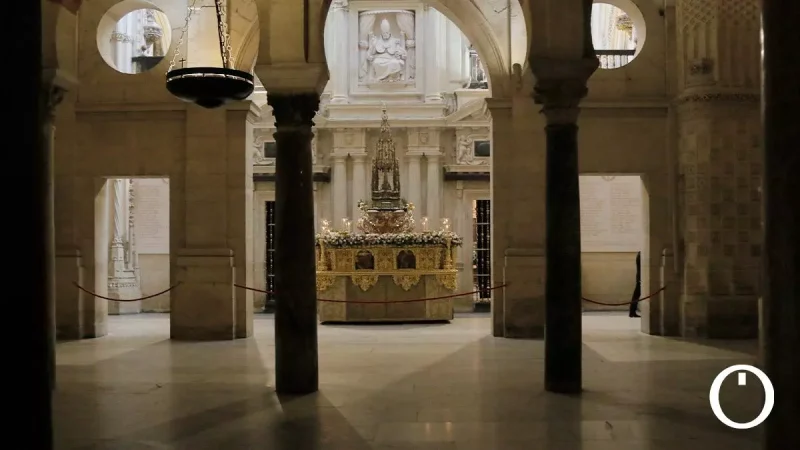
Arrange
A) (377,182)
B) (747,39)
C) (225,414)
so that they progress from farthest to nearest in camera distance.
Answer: (377,182) → (747,39) → (225,414)

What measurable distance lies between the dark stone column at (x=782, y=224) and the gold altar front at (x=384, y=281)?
10708mm

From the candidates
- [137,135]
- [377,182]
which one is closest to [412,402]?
[137,135]

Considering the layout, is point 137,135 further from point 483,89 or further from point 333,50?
point 483,89

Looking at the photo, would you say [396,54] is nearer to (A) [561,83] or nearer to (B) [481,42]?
(B) [481,42]

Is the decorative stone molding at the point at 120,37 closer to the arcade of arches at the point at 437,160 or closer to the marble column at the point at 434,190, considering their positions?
the arcade of arches at the point at 437,160

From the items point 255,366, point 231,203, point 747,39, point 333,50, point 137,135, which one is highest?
point 333,50

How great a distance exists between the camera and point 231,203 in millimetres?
12180

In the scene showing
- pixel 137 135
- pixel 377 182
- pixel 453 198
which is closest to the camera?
pixel 137 135

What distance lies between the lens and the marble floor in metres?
5.54

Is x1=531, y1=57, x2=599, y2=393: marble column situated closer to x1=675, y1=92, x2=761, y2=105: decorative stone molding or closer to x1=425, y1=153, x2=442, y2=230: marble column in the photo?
x1=675, y1=92, x2=761, y2=105: decorative stone molding

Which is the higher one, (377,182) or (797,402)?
(377,182)

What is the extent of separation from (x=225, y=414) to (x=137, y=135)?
736 cm

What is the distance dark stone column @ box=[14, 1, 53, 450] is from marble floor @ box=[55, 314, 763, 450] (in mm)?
2525

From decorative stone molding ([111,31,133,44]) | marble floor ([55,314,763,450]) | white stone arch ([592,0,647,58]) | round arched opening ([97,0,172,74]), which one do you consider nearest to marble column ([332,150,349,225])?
round arched opening ([97,0,172,74])
